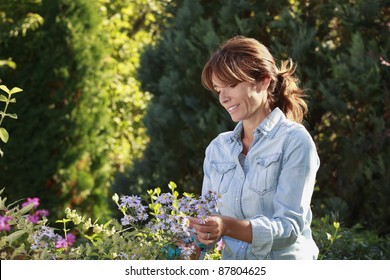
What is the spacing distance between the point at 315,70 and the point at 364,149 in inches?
27.2

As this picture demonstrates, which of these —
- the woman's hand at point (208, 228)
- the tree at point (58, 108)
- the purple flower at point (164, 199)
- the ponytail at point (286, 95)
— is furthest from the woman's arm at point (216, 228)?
the tree at point (58, 108)

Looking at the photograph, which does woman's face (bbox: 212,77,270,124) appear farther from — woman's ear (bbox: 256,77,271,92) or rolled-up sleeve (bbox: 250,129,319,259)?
rolled-up sleeve (bbox: 250,129,319,259)

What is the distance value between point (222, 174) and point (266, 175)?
0.25 meters

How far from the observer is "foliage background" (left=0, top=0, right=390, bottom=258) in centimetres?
518

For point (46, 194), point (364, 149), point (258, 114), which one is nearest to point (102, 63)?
point (46, 194)

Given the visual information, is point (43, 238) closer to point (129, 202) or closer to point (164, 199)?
point (129, 202)

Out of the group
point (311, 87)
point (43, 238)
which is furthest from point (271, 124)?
point (311, 87)

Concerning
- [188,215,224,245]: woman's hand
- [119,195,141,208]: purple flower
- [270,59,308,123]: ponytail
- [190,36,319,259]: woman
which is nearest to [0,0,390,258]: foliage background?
[270,59,308,123]: ponytail

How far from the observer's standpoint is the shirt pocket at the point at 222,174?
2.90 metres

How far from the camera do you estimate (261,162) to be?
110 inches

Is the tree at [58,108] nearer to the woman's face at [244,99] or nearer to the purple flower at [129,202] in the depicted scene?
the woman's face at [244,99]

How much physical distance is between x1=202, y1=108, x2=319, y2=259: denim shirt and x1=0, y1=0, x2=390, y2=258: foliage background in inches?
61.8
